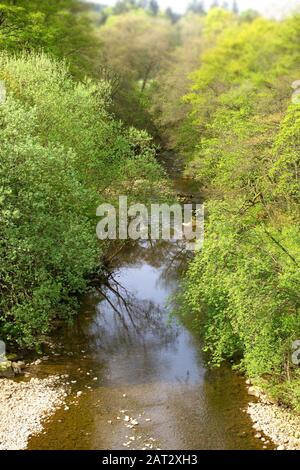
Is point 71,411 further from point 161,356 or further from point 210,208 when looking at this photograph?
point 210,208

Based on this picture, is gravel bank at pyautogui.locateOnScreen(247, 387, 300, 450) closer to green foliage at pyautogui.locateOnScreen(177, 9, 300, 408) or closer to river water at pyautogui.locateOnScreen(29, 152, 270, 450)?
river water at pyautogui.locateOnScreen(29, 152, 270, 450)

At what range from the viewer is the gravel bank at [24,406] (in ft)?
46.5

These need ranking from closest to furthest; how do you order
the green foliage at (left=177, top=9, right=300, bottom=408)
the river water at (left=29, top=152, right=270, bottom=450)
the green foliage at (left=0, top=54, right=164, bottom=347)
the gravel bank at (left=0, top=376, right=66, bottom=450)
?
1. the gravel bank at (left=0, top=376, right=66, bottom=450)
2. the river water at (left=29, top=152, right=270, bottom=450)
3. the green foliage at (left=177, top=9, right=300, bottom=408)
4. the green foliage at (left=0, top=54, right=164, bottom=347)

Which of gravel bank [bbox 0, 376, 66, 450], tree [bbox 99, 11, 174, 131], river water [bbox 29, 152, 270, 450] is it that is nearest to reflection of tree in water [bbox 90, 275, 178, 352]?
river water [bbox 29, 152, 270, 450]

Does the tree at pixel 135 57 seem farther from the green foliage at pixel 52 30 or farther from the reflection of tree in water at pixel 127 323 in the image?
the reflection of tree in water at pixel 127 323

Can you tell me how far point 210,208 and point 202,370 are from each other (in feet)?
19.6

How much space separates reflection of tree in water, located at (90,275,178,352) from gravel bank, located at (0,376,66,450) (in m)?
3.51

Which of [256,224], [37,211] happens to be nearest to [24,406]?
[37,211]

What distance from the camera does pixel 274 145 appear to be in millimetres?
21016

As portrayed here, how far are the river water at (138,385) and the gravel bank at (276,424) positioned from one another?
0.33 meters

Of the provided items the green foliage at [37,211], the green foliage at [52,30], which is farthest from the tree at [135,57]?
the green foliage at [37,211]

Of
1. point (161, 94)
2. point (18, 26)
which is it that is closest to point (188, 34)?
point (161, 94)

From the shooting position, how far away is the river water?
1436 centimetres

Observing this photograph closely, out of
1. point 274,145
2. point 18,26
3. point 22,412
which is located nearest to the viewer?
point 22,412
